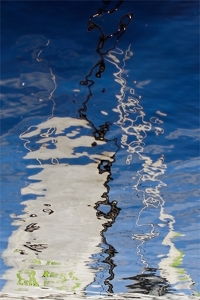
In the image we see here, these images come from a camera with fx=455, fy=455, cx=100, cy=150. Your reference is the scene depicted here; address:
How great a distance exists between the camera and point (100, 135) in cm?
786

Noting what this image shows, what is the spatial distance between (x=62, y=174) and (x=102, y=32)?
11.7 ft

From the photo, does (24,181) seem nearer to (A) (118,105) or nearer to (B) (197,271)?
(A) (118,105)

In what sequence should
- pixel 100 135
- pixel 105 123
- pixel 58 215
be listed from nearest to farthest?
pixel 105 123, pixel 100 135, pixel 58 215

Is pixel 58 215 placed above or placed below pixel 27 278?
above

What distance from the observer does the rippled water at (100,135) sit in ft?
19.7

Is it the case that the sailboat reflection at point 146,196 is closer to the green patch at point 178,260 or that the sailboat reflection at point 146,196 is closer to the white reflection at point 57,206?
the green patch at point 178,260

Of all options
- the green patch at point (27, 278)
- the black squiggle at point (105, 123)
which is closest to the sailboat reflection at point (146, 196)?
the black squiggle at point (105, 123)

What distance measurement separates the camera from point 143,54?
632 cm

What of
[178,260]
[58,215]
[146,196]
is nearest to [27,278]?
[178,260]

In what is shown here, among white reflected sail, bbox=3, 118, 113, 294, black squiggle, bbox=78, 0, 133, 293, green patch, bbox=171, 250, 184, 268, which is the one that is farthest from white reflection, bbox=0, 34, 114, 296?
green patch, bbox=171, 250, 184, 268

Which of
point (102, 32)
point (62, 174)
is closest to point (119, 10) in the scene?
point (102, 32)

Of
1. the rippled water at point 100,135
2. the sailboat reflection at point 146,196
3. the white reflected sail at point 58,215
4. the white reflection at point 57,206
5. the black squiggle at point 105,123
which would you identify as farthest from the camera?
the white reflected sail at point 58,215

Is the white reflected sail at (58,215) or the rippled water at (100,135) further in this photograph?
the white reflected sail at (58,215)

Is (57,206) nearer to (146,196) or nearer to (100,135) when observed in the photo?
(146,196)
